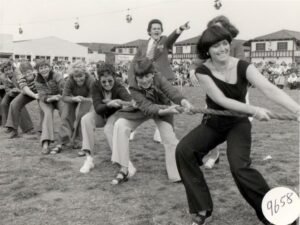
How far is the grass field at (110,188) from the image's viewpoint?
12.6ft

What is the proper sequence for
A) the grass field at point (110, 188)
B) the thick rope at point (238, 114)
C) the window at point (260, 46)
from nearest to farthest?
1. the thick rope at point (238, 114)
2. the grass field at point (110, 188)
3. the window at point (260, 46)

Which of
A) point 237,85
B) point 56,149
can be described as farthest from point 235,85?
point 56,149

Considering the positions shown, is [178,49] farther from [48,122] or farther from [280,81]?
[48,122]

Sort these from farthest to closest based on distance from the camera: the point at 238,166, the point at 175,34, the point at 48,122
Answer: the point at 48,122
the point at 175,34
the point at 238,166

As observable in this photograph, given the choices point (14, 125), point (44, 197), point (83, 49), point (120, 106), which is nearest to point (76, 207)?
point (44, 197)

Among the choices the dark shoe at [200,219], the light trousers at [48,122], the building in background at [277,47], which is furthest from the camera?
the building in background at [277,47]

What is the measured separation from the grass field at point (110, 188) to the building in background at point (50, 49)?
59.8 metres

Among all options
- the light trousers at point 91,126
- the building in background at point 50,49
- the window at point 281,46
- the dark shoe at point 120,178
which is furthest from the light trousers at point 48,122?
the building in background at point 50,49

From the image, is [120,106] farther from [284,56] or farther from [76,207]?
[284,56]

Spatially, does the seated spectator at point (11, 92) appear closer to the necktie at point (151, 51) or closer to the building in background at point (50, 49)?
the necktie at point (151, 51)

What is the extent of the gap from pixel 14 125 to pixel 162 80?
4.36 m

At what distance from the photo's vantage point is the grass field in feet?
12.6

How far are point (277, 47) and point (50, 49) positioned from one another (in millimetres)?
37400

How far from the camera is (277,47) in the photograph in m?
56.6
